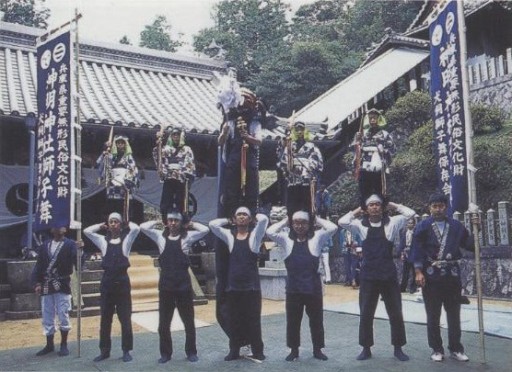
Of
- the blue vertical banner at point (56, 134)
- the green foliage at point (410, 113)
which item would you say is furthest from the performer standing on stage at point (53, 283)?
the green foliage at point (410, 113)

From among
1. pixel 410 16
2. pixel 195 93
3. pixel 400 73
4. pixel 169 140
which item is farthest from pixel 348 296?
pixel 410 16

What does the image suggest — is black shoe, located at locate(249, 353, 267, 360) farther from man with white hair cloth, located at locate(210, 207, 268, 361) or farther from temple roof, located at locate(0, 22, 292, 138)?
temple roof, located at locate(0, 22, 292, 138)

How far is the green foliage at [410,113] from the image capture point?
17.3 metres

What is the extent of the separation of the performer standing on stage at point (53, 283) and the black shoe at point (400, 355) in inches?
170

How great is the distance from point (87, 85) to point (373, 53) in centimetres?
1433

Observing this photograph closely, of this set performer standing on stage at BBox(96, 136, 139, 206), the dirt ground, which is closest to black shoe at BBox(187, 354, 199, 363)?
the dirt ground

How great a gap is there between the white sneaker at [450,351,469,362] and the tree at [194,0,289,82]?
91.5 ft

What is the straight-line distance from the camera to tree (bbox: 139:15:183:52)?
133 ft

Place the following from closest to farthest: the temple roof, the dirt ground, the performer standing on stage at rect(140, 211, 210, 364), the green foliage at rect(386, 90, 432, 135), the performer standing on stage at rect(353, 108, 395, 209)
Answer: the performer standing on stage at rect(140, 211, 210, 364) < the performer standing on stage at rect(353, 108, 395, 209) < the dirt ground < the temple roof < the green foliage at rect(386, 90, 432, 135)

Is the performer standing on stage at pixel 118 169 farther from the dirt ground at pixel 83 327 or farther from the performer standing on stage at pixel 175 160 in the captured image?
the dirt ground at pixel 83 327

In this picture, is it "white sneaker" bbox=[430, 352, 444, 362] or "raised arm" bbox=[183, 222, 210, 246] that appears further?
"raised arm" bbox=[183, 222, 210, 246]

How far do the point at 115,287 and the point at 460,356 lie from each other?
424 cm

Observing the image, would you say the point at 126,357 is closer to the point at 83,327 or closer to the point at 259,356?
the point at 259,356

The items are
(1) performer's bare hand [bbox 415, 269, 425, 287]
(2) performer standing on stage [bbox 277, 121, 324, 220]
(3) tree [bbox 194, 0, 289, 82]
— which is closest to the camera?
(1) performer's bare hand [bbox 415, 269, 425, 287]
